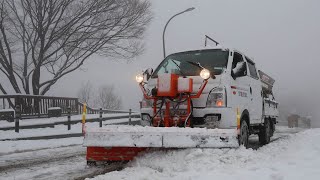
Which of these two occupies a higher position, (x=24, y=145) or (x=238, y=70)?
(x=238, y=70)

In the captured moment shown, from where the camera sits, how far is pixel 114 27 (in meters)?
24.4

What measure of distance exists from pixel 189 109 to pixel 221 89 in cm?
71

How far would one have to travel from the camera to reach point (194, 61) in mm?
8383

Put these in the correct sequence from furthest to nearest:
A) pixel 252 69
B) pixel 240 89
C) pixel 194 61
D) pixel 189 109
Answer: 1. pixel 252 69
2. pixel 194 61
3. pixel 240 89
4. pixel 189 109

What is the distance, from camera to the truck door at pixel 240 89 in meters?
7.71

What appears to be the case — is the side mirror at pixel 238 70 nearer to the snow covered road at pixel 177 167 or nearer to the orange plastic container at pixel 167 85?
the orange plastic container at pixel 167 85

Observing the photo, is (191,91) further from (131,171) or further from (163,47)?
(163,47)

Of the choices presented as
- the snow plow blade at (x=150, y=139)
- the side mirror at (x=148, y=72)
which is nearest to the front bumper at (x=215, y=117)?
the snow plow blade at (x=150, y=139)

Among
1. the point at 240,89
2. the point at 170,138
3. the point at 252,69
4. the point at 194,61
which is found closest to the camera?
the point at 170,138

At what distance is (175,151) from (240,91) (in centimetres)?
246

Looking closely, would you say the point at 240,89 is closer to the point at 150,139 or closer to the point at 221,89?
the point at 221,89

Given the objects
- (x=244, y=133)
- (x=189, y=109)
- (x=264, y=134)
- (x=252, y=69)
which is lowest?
(x=264, y=134)

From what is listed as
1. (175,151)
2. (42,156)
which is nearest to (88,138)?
(175,151)

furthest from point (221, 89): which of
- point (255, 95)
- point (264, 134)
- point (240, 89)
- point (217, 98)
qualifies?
point (264, 134)
